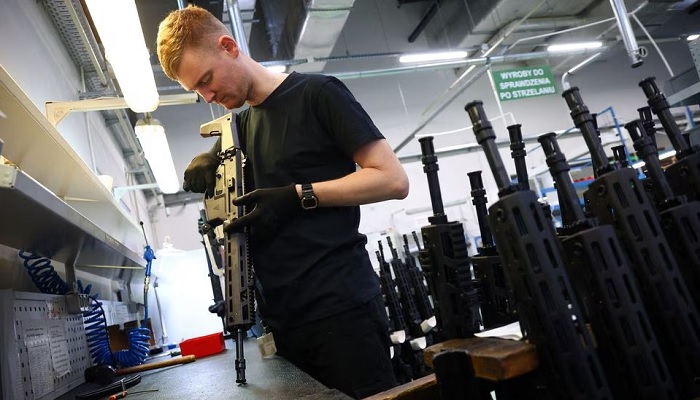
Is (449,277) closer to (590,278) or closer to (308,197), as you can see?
(590,278)

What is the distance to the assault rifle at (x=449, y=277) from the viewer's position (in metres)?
0.68

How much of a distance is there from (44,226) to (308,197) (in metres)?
0.70

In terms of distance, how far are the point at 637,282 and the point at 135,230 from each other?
316 centimetres

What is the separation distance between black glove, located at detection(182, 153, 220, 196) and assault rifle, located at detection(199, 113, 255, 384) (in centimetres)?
3

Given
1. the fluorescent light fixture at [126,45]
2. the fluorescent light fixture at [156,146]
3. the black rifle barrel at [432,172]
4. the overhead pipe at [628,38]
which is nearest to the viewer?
the black rifle barrel at [432,172]

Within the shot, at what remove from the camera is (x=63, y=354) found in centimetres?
132

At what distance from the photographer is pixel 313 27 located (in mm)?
4469

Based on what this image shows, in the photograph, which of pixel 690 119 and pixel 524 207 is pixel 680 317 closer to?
pixel 524 207

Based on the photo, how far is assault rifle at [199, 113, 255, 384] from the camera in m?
1.03

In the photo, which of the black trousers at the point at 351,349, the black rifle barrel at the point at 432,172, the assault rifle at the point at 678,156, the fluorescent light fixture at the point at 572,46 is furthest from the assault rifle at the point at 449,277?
the fluorescent light fixture at the point at 572,46

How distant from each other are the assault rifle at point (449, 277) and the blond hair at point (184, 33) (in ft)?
2.35

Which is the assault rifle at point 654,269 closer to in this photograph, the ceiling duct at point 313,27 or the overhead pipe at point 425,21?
the ceiling duct at point 313,27

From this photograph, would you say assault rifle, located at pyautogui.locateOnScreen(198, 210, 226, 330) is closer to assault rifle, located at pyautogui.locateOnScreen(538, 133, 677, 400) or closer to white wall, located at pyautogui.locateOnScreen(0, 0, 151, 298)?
white wall, located at pyautogui.locateOnScreen(0, 0, 151, 298)

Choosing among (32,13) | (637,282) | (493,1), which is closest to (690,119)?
(493,1)
